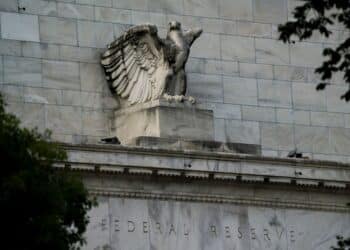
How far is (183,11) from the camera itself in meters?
66.1

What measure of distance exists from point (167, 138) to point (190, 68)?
2.97 meters

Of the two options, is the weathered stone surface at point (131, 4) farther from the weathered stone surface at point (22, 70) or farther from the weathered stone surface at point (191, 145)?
the weathered stone surface at point (191, 145)

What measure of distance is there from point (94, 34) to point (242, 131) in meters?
4.23

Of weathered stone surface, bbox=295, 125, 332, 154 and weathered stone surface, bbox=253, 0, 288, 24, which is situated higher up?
weathered stone surface, bbox=253, 0, 288, 24

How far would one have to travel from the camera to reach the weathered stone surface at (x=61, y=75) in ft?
208

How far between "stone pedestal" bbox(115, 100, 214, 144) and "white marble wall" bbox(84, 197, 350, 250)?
61.4 inches

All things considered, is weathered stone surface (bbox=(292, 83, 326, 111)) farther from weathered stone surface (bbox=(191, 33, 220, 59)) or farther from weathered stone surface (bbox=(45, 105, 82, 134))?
weathered stone surface (bbox=(45, 105, 82, 134))

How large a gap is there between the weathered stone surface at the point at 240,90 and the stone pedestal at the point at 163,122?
6.88ft

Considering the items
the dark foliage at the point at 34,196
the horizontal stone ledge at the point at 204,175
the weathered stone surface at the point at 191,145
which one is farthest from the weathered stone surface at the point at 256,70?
the dark foliage at the point at 34,196

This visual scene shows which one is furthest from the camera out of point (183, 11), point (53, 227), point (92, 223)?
point (183, 11)

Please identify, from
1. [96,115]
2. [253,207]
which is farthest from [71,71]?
[253,207]

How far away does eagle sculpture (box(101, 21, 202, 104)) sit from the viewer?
64000 millimetres

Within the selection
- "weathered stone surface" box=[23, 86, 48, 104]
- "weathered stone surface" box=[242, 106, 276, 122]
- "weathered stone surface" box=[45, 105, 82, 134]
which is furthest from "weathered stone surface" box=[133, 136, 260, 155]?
"weathered stone surface" box=[23, 86, 48, 104]

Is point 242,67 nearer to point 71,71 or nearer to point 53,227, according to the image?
point 71,71
